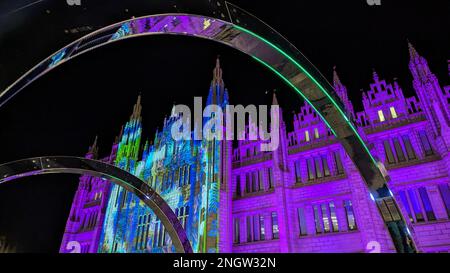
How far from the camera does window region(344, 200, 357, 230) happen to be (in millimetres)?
18172

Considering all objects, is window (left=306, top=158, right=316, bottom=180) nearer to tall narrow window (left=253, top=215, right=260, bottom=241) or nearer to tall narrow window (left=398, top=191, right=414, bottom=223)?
tall narrow window (left=253, top=215, right=260, bottom=241)

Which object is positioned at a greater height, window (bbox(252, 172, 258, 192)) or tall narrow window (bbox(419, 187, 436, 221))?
window (bbox(252, 172, 258, 192))

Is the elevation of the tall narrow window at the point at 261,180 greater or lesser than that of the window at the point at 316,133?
lesser

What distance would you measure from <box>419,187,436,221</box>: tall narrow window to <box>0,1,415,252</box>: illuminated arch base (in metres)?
15.0

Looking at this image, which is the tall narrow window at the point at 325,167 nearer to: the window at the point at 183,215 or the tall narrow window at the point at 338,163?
the tall narrow window at the point at 338,163

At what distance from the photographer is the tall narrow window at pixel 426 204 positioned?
53.1 feet

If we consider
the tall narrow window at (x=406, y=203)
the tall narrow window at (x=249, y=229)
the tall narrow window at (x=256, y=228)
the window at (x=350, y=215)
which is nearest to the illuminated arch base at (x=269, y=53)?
the tall narrow window at (x=406, y=203)

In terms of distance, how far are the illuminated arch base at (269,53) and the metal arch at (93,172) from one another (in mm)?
7251

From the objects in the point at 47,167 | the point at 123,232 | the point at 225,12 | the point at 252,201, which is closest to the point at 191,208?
the point at 252,201

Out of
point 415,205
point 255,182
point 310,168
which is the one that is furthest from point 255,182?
point 415,205

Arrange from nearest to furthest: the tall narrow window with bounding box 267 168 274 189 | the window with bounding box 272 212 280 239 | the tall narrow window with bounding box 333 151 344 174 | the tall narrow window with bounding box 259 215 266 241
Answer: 1. the tall narrow window with bounding box 333 151 344 174
2. the window with bounding box 272 212 280 239
3. the tall narrow window with bounding box 259 215 266 241
4. the tall narrow window with bounding box 267 168 274 189

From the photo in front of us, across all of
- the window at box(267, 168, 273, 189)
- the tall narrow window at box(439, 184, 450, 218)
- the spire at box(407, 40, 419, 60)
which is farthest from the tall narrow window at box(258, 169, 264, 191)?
the spire at box(407, 40, 419, 60)
